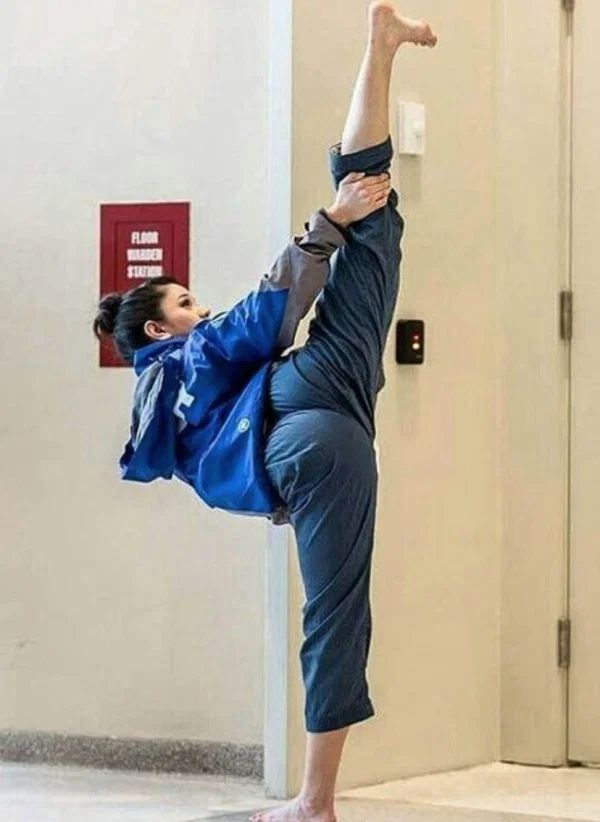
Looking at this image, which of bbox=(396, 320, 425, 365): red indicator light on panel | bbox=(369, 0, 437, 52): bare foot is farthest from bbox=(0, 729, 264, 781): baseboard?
bbox=(369, 0, 437, 52): bare foot

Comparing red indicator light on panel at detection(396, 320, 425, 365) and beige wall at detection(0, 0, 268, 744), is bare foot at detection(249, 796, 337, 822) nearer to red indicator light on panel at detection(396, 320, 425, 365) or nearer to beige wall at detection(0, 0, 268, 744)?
beige wall at detection(0, 0, 268, 744)

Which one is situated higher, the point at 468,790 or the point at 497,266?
the point at 497,266

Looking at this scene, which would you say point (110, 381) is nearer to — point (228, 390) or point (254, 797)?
point (228, 390)

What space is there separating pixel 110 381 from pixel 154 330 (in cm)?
55

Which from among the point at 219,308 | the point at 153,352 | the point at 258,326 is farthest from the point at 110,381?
the point at 258,326

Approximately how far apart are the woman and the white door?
32.8 inches

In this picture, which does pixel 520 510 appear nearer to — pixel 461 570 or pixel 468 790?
pixel 461 570

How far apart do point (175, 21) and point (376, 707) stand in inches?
64.7

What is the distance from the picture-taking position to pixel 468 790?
3311 millimetres

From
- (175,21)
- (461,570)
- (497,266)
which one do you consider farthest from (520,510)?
(175,21)

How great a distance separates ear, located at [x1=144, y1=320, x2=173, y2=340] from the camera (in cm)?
290

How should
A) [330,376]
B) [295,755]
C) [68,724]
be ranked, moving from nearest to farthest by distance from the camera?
[330,376] < [295,755] < [68,724]

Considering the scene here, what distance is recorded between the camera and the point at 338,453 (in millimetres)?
2684

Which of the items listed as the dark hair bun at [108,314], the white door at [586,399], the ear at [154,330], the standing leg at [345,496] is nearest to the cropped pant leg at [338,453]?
the standing leg at [345,496]
